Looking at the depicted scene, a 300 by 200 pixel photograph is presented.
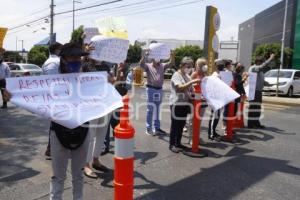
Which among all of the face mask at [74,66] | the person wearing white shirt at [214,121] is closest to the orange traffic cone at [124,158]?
the face mask at [74,66]

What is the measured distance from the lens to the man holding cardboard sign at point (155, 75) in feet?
27.7

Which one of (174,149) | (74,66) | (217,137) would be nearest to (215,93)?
(174,149)

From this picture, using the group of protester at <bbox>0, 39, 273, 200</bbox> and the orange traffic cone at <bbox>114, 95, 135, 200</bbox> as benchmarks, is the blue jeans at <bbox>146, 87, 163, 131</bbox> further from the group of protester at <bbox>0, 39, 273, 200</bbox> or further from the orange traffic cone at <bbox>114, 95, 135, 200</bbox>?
the orange traffic cone at <bbox>114, 95, 135, 200</bbox>

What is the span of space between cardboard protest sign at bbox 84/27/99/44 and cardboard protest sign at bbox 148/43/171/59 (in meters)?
2.39

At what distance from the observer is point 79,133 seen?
3.74 m

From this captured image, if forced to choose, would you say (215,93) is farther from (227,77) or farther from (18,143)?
(18,143)

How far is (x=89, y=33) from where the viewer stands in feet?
19.9

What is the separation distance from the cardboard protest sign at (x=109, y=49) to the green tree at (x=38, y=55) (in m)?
46.3

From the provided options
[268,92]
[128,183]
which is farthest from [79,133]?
[268,92]

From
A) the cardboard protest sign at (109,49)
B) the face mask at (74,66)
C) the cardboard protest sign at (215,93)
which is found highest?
the cardboard protest sign at (109,49)

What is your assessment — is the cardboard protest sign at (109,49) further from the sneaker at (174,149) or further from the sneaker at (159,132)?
the sneaker at (159,132)

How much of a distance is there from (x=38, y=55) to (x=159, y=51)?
149 feet

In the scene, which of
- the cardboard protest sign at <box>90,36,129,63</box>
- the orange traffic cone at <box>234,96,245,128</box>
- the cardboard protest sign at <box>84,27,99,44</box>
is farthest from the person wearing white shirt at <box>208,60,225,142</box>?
the cardboard protest sign at <box>84,27,99,44</box>

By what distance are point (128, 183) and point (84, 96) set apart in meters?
0.98
